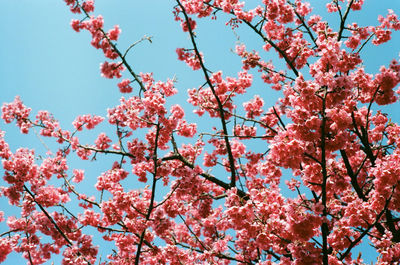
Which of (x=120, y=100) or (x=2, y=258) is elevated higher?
(x=120, y=100)

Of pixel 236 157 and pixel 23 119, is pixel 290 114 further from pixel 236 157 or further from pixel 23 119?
pixel 23 119

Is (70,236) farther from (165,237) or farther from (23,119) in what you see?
(23,119)

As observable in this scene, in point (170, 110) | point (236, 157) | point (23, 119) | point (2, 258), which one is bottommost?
point (2, 258)

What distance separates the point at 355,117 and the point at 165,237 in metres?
5.42

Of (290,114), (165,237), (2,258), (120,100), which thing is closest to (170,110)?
(120,100)

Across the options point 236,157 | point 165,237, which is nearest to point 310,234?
point 165,237

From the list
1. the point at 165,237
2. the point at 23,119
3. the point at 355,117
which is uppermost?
the point at 23,119

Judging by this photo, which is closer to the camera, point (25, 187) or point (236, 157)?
point (25, 187)

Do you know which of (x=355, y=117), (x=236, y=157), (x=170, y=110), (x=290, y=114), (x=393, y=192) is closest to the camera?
(x=290, y=114)

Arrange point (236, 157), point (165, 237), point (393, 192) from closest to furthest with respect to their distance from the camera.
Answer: point (393, 192)
point (165, 237)
point (236, 157)

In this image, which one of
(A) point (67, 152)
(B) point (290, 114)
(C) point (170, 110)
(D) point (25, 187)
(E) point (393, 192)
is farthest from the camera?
(A) point (67, 152)

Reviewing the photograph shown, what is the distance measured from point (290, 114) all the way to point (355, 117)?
3.47 meters

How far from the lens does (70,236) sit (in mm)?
7086

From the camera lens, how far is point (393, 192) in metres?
5.13
